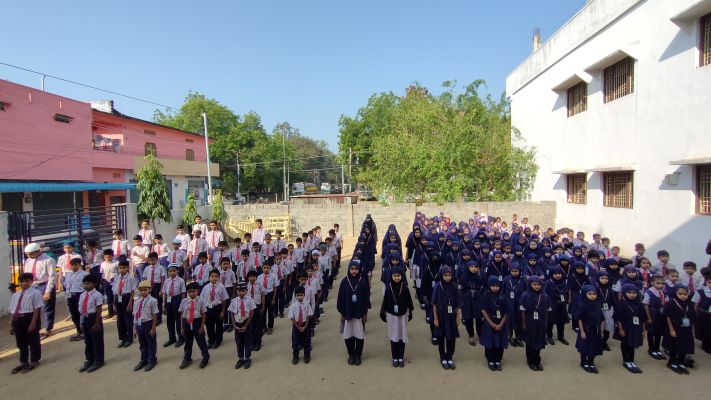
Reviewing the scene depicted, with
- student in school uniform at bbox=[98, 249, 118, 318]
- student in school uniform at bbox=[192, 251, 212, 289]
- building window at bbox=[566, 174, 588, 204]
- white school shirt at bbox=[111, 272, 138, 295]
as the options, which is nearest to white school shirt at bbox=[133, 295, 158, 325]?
white school shirt at bbox=[111, 272, 138, 295]

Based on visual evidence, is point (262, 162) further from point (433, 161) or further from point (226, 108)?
point (433, 161)

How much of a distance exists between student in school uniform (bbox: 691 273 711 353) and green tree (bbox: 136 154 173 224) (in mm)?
13588

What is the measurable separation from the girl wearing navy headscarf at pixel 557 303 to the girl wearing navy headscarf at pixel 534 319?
0.70 m

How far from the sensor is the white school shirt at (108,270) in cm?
736

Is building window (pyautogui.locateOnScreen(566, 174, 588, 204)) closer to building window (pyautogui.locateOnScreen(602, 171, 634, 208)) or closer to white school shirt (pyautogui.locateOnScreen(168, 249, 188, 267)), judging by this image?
building window (pyautogui.locateOnScreen(602, 171, 634, 208))

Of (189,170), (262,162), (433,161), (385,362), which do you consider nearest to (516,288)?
(385,362)

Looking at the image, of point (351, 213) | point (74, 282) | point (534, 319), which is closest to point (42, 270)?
point (74, 282)

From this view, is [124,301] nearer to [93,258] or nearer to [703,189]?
[93,258]

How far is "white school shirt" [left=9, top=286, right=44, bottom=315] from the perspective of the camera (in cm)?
566

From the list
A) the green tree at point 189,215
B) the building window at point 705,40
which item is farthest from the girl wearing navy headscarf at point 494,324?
the green tree at point 189,215

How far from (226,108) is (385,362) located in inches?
1529

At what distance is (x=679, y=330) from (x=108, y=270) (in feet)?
30.2

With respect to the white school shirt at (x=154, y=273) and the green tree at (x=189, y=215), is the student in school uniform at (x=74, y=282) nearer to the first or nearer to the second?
the white school shirt at (x=154, y=273)

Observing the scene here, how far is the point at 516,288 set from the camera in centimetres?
616
